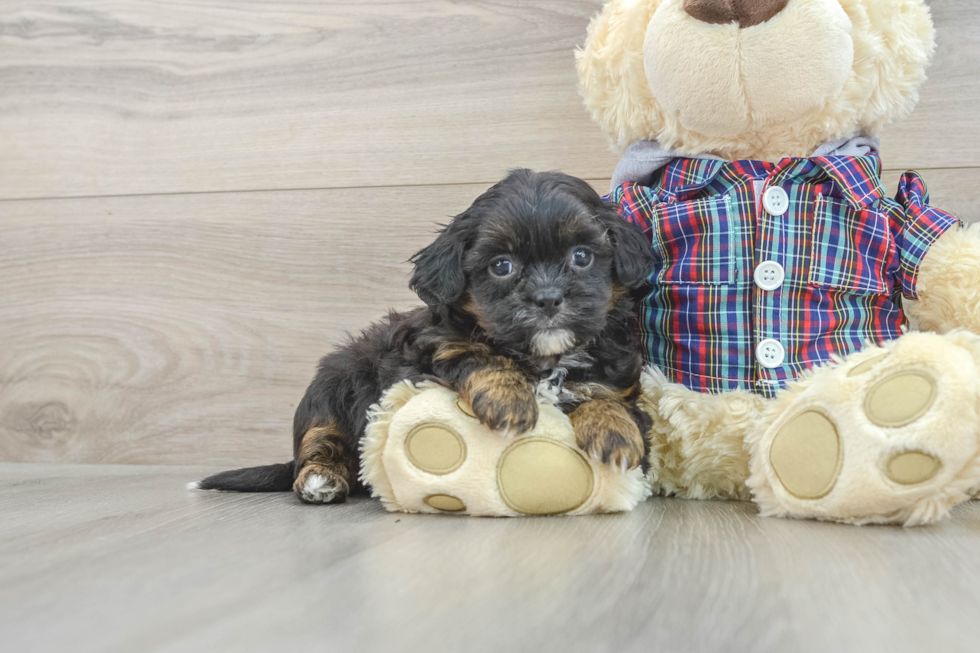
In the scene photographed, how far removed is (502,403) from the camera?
1.29 m

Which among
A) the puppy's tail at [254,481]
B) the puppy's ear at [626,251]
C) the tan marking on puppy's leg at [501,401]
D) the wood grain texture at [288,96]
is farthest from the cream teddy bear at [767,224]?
the puppy's tail at [254,481]

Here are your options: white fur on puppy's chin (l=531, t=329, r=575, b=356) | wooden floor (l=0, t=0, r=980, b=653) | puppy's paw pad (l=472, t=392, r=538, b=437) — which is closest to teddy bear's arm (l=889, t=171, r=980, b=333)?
wooden floor (l=0, t=0, r=980, b=653)

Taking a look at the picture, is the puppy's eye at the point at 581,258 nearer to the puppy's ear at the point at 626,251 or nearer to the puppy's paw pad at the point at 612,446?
the puppy's ear at the point at 626,251

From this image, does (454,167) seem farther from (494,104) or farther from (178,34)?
(178,34)

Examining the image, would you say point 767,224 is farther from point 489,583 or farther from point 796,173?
point 489,583

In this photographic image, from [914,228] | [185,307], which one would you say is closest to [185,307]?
[185,307]

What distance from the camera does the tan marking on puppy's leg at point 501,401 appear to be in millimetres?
1288

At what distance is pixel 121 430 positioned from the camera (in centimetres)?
250

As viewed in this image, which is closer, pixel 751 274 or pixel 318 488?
pixel 751 274

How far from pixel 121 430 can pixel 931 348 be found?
2335 millimetres

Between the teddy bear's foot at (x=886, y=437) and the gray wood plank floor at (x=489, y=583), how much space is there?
0.16 ft

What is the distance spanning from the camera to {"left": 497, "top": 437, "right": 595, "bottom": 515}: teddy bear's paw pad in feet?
4.29

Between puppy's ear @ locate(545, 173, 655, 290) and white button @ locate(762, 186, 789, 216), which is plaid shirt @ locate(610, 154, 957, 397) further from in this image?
puppy's ear @ locate(545, 173, 655, 290)

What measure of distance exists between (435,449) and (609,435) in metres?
0.30
